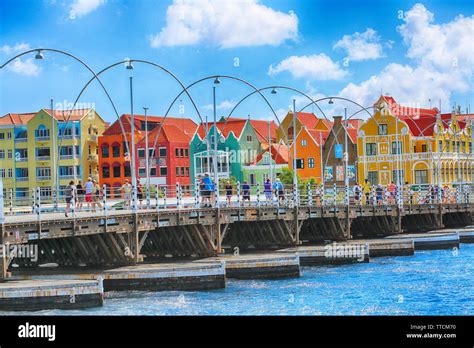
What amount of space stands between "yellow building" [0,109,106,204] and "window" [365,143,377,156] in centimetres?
3795

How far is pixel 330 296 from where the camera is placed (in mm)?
36000

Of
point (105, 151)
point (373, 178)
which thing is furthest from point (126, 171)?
point (373, 178)

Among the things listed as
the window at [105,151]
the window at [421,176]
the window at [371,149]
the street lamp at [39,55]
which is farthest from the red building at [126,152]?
the street lamp at [39,55]

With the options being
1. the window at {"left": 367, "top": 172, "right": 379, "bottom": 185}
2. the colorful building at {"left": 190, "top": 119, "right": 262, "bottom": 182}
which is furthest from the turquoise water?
the colorful building at {"left": 190, "top": 119, "right": 262, "bottom": 182}

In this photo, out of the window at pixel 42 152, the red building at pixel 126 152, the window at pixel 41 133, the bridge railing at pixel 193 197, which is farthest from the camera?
the window at pixel 42 152

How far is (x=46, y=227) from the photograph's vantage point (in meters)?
32.7

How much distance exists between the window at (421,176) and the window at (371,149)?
6.28 m

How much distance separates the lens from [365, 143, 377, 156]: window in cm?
10688

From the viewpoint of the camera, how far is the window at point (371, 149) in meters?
107

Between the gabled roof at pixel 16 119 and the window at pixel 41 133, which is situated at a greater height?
the gabled roof at pixel 16 119

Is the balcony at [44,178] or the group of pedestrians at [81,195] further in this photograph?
the balcony at [44,178]

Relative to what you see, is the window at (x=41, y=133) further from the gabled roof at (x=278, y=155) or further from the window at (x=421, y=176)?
the window at (x=421, y=176)

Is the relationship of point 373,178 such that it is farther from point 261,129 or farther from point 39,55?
point 39,55

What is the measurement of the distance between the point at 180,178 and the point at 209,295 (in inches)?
3375
